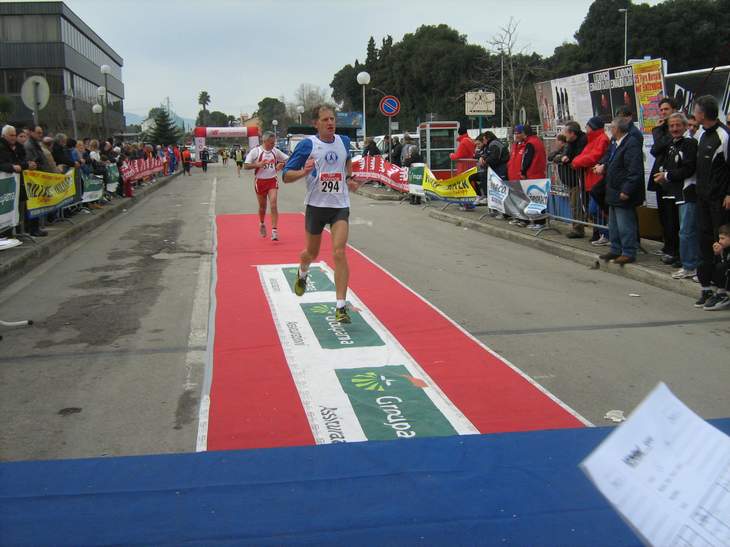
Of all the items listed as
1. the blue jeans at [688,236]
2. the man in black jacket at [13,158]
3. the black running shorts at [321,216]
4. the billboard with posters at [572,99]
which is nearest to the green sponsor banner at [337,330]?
the black running shorts at [321,216]

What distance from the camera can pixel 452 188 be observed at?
61.9ft

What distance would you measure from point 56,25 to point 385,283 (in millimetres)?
64539

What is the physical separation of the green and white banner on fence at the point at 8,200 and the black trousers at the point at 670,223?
30.5ft

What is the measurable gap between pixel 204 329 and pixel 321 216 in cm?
161

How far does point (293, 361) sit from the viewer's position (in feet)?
21.2

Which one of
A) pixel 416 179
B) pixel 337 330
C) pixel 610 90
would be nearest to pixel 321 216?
pixel 337 330

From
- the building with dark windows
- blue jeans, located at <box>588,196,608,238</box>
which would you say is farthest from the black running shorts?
the building with dark windows

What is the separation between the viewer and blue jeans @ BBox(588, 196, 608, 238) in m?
11.9

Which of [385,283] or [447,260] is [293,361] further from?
[447,260]

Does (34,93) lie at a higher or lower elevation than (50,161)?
higher

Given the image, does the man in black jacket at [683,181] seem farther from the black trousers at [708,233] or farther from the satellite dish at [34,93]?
the satellite dish at [34,93]

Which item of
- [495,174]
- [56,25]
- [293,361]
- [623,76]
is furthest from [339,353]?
[56,25]

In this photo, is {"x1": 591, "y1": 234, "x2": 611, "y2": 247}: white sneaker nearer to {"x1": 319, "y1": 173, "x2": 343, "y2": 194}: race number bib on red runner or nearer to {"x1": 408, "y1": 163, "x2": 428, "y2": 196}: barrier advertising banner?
{"x1": 319, "y1": 173, "x2": 343, "y2": 194}: race number bib on red runner

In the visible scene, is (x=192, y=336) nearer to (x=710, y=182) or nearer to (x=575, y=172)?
(x=710, y=182)
